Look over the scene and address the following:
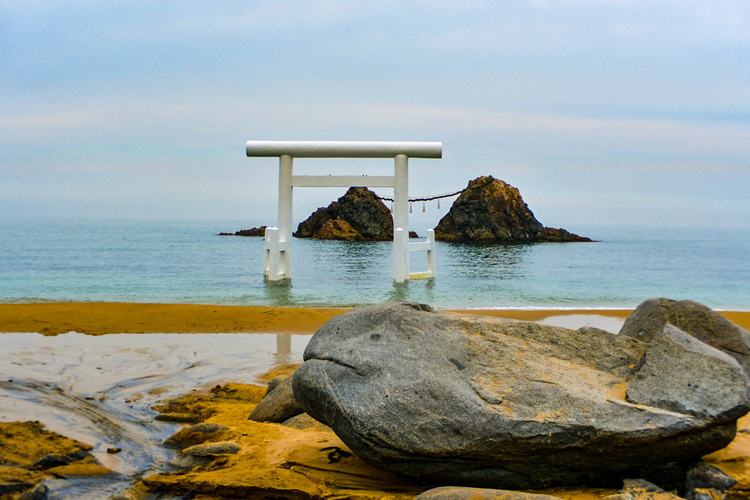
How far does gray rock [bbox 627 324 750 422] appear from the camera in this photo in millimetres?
3074

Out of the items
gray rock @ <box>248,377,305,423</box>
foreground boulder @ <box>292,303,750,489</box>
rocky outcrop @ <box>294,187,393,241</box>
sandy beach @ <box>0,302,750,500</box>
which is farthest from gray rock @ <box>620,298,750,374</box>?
rocky outcrop @ <box>294,187,393,241</box>

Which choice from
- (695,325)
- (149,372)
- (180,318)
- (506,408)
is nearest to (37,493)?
(506,408)

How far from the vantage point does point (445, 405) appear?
10.1 ft

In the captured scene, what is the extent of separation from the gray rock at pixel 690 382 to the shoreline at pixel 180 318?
469 centimetres

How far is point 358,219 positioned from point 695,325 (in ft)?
155

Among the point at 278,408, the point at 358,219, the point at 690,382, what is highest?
the point at 358,219

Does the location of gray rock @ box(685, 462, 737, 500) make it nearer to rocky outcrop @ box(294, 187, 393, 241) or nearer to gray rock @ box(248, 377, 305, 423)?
gray rock @ box(248, 377, 305, 423)

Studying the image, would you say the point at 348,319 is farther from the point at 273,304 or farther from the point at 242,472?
the point at 273,304

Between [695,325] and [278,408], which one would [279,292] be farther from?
[695,325]

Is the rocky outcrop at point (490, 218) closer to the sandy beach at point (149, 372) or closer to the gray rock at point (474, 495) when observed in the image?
the sandy beach at point (149, 372)

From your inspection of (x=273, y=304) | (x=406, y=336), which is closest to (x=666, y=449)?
(x=406, y=336)

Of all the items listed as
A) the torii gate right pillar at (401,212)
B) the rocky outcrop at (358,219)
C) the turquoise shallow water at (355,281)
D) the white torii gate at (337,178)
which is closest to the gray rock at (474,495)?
the turquoise shallow water at (355,281)

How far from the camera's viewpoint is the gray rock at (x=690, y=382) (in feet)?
10.1

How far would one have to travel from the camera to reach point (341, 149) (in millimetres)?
16062
